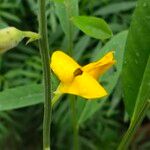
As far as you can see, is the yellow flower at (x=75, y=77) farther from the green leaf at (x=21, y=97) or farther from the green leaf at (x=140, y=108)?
the green leaf at (x=21, y=97)

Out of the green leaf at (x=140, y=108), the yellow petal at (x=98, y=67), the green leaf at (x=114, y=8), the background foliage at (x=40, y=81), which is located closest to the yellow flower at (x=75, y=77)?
the yellow petal at (x=98, y=67)

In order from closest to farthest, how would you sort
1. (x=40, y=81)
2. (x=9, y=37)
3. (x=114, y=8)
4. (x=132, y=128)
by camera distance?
(x=9, y=37)
(x=132, y=128)
(x=40, y=81)
(x=114, y=8)

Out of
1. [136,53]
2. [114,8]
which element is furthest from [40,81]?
[136,53]

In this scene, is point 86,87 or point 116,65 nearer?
point 86,87

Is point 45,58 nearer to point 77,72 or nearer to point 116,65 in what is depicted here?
point 77,72

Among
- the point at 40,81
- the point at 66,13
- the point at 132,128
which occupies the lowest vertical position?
the point at 40,81

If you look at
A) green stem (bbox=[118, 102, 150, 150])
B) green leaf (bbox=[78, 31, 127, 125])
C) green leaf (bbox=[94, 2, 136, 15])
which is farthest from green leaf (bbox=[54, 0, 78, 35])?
green leaf (bbox=[94, 2, 136, 15])

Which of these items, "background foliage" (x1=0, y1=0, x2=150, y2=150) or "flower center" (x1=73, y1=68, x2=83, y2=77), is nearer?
"flower center" (x1=73, y1=68, x2=83, y2=77)

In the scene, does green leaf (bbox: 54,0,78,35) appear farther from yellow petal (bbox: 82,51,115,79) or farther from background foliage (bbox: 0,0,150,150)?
background foliage (bbox: 0,0,150,150)
